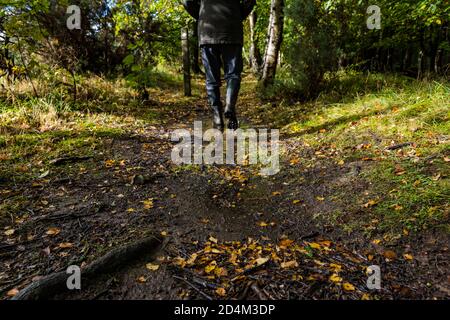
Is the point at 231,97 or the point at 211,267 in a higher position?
the point at 231,97

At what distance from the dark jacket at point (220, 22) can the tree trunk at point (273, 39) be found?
118 inches

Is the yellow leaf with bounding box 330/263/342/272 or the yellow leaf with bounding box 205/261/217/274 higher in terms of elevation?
the yellow leaf with bounding box 330/263/342/272

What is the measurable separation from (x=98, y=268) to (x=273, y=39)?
23.0 ft

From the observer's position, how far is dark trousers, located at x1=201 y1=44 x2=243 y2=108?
4.80m

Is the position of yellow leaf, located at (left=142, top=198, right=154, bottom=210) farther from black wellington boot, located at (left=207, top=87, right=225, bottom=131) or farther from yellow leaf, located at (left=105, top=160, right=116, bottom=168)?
black wellington boot, located at (left=207, top=87, right=225, bottom=131)

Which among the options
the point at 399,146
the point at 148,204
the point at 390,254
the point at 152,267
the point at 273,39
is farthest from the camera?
the point at 273,39

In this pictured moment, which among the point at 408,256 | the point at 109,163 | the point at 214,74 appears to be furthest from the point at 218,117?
the point at 408,256

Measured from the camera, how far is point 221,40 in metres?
4.64

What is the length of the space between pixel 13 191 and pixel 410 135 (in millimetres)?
4478

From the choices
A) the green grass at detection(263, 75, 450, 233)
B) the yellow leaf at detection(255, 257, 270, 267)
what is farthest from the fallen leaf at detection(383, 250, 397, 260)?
the yellow leaf at detection(255, 257, 270, 267)

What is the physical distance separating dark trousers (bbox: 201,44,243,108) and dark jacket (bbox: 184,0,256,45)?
4.2 inches

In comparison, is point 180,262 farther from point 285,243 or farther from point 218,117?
point 218,117

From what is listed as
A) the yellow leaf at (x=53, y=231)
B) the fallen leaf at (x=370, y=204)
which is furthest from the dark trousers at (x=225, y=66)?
the yellow leaf at (x=53, y=231)

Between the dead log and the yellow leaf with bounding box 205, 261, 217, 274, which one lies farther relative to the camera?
the yellow leaf with bounding box 205, 261, 217, 274
